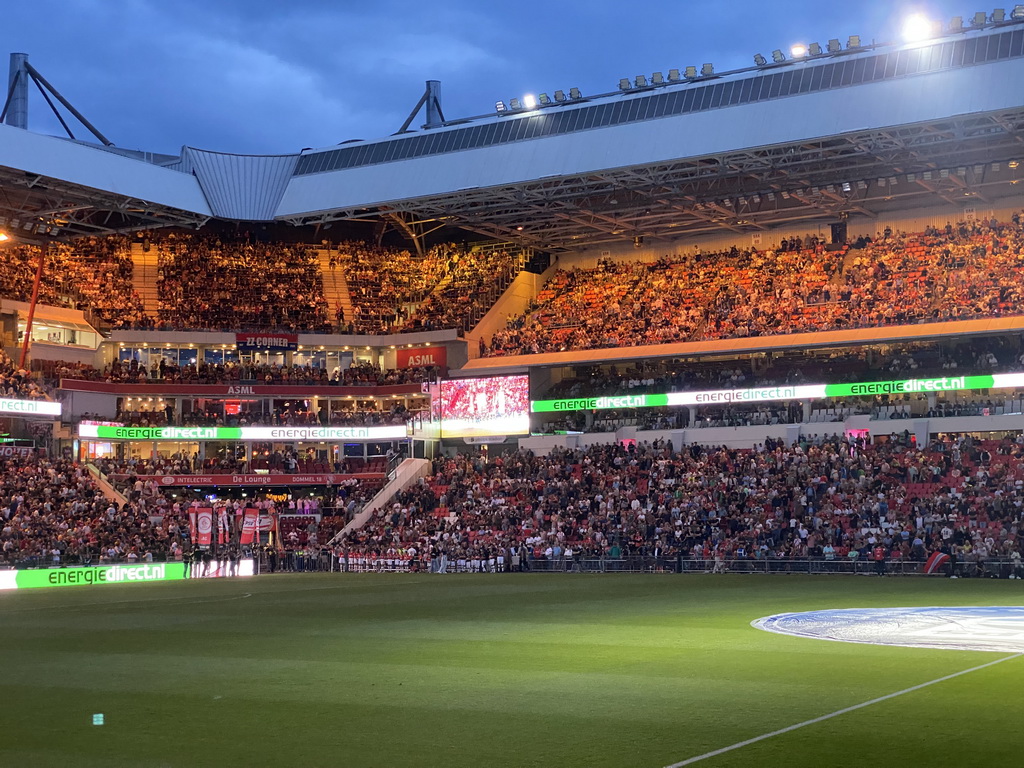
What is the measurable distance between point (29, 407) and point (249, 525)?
11818 millimetres

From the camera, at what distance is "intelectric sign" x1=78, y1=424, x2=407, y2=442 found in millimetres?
60656

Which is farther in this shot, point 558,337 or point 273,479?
point 273,479

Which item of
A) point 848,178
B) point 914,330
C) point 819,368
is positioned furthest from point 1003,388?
point 848,178

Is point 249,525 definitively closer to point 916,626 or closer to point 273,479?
point 273,479

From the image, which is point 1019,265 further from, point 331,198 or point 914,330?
point 331,198

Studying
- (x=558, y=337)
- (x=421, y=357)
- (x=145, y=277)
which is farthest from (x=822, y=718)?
(x=145, y=277)

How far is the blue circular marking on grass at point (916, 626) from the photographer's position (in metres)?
18.0

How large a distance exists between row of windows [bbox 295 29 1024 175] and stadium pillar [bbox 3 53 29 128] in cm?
1385

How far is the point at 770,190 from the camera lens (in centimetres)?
5306

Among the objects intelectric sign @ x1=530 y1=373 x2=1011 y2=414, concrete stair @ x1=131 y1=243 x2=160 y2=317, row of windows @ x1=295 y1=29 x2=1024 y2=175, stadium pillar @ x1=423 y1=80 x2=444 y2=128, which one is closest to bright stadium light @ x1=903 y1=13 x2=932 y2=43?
row of windows @ x1=295 y1=29 x2=1024 y2=175

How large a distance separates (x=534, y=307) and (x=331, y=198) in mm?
13544

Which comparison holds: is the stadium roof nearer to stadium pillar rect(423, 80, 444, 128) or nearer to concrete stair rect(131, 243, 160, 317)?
stadium pillar rect(423, 80, 444, 128)

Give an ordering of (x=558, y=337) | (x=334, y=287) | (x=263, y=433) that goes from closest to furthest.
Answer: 1. (x=558, y=337)
2. (x=263, y=433)
3. (x=334, y=287)

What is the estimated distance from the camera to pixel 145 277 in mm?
67750
